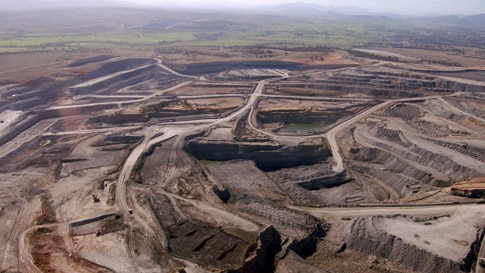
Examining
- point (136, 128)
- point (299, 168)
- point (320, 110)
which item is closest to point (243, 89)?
point (320, 110)

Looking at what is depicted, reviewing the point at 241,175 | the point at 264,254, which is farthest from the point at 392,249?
the point at 241,175

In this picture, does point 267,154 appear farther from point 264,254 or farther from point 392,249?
point 392,249

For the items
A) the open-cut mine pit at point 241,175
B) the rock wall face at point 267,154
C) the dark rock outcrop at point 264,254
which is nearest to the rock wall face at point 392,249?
the open-cut mine pit at point 241,175

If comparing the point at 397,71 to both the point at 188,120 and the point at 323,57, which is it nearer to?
the point at 323,57

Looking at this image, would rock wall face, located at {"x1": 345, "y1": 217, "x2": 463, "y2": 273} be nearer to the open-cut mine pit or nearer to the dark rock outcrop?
Answer: the open-cut mine pit

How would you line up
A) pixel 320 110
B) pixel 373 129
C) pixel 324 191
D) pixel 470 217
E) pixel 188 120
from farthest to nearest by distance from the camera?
pixel 320 110
pixel 188 120
pixel 373 129
pixel 324 191
pixel 470 217

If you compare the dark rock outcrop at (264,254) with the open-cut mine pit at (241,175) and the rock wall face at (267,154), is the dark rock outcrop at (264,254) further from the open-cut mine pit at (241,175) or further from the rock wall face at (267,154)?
the rock wall face at (267,154)

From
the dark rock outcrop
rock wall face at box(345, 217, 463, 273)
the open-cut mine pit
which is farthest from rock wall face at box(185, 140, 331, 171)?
the dark rock outcrop
